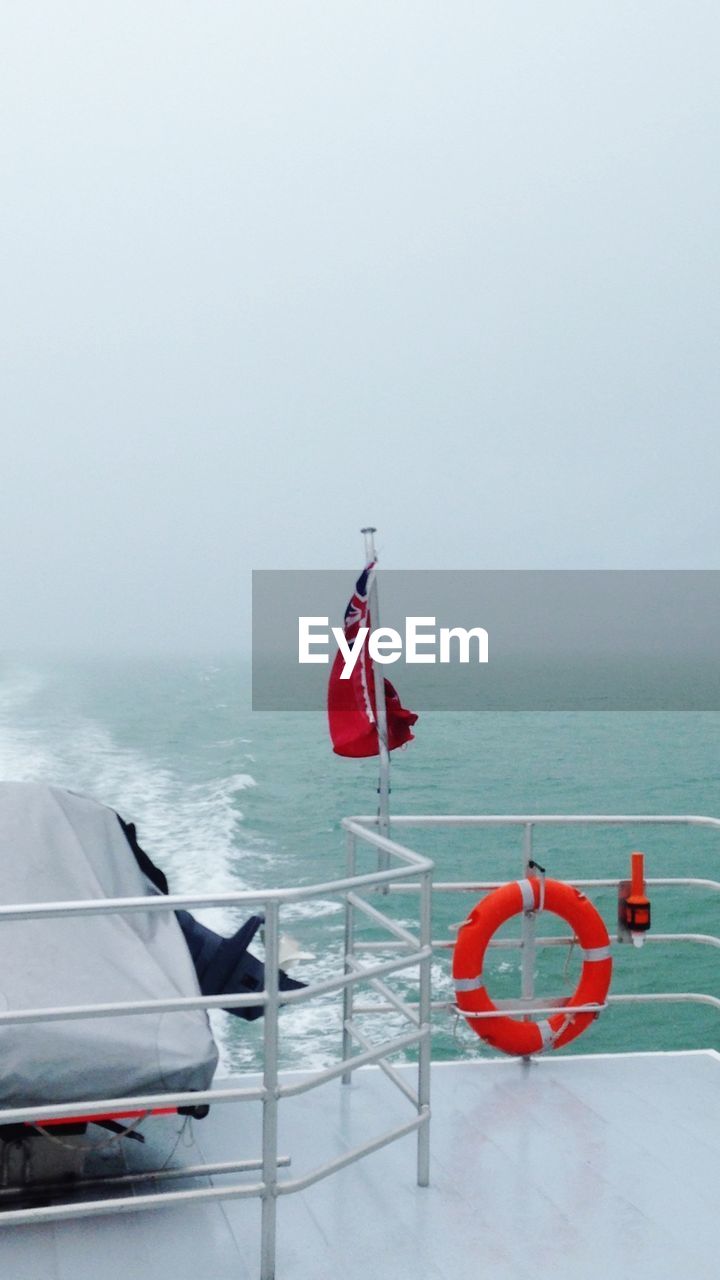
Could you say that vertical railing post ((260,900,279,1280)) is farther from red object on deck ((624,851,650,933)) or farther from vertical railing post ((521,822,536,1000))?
red object on deck ((624,851,650,933))

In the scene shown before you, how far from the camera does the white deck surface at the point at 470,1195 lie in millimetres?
3512

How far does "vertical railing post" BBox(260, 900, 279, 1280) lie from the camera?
3.30 m

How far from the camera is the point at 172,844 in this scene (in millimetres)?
17656

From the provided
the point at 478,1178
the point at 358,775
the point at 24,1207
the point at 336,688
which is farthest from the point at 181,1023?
the point at 358,775

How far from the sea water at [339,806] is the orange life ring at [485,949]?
0.46 feet

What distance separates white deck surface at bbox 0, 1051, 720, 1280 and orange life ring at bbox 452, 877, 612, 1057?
14 centimetres

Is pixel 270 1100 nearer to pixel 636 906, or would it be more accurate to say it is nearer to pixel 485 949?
pixel 485 949

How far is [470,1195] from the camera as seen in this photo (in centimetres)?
397

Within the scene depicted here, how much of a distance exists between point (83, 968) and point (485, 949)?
1895 mm

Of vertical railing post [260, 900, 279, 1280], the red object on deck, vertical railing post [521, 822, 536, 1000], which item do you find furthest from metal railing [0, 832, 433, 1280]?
the red object on deck

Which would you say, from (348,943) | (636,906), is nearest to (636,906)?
(636,906)

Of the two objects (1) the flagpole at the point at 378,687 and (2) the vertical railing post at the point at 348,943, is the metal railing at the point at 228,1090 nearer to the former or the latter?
(2) the vertical railing post at the point at 348,943

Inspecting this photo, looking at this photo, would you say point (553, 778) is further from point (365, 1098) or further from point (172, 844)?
point (365, 1098)

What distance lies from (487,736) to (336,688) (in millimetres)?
40754
